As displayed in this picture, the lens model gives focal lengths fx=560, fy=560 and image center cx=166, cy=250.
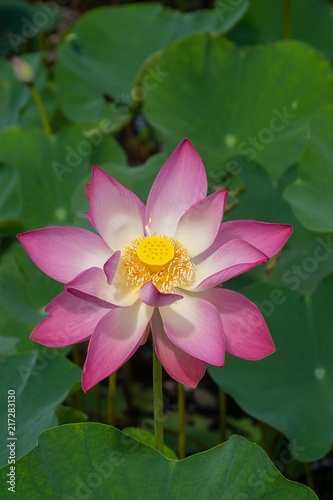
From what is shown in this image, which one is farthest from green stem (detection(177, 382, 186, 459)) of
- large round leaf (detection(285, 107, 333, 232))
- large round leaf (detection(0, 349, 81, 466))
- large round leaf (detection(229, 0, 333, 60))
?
large round leaf (detection(229, 0, 333, 60))

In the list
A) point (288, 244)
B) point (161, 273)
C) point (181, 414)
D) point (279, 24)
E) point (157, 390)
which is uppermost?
point (279, 24)

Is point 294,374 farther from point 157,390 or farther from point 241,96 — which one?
point 241,96

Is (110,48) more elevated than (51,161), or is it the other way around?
(110,48)

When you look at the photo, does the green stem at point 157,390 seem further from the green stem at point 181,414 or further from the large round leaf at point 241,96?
the large round leaf at point 241,96

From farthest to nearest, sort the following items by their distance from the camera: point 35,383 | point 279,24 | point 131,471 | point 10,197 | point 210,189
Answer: point 279,24
point 10,197
point 210,189
point 35,383
point 131,471

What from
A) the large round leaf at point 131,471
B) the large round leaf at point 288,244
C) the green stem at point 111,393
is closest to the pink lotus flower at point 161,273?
the large round leaf at point 131,471

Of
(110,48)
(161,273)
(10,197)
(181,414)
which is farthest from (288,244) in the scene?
(110,48)
